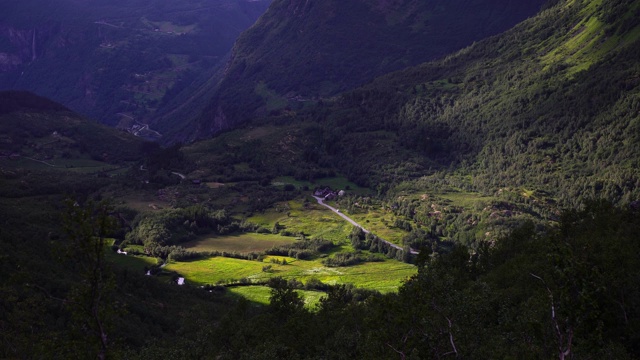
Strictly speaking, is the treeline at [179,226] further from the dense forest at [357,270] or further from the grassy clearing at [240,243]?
the grassy clearing at [240,243]

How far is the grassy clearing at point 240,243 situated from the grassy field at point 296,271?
9246 millimetres

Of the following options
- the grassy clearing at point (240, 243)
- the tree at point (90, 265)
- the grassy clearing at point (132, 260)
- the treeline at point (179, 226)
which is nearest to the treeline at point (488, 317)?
the tree at point (90, 265)

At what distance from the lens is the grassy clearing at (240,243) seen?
538ft

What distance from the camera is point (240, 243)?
169750 mm

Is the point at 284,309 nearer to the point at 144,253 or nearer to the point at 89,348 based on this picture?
the point at 89,348

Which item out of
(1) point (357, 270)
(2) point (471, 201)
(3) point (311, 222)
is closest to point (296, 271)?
(1) point (357, 270)

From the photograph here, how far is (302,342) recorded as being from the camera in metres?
64.4

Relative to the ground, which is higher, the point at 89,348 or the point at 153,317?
the point at 89,348

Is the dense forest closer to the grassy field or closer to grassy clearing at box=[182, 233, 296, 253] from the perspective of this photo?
the grassy field

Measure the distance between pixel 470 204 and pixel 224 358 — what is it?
483ft

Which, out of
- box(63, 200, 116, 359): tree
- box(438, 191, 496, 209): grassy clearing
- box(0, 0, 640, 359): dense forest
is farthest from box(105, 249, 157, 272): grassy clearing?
box(63, 200, 116, 359): tree

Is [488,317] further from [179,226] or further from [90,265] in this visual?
[179,226]

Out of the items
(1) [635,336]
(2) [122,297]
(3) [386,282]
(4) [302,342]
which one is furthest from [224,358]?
(3) [386,282]

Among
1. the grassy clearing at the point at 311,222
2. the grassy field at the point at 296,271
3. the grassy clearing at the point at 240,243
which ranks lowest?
the grassy field at the point at 296,271
